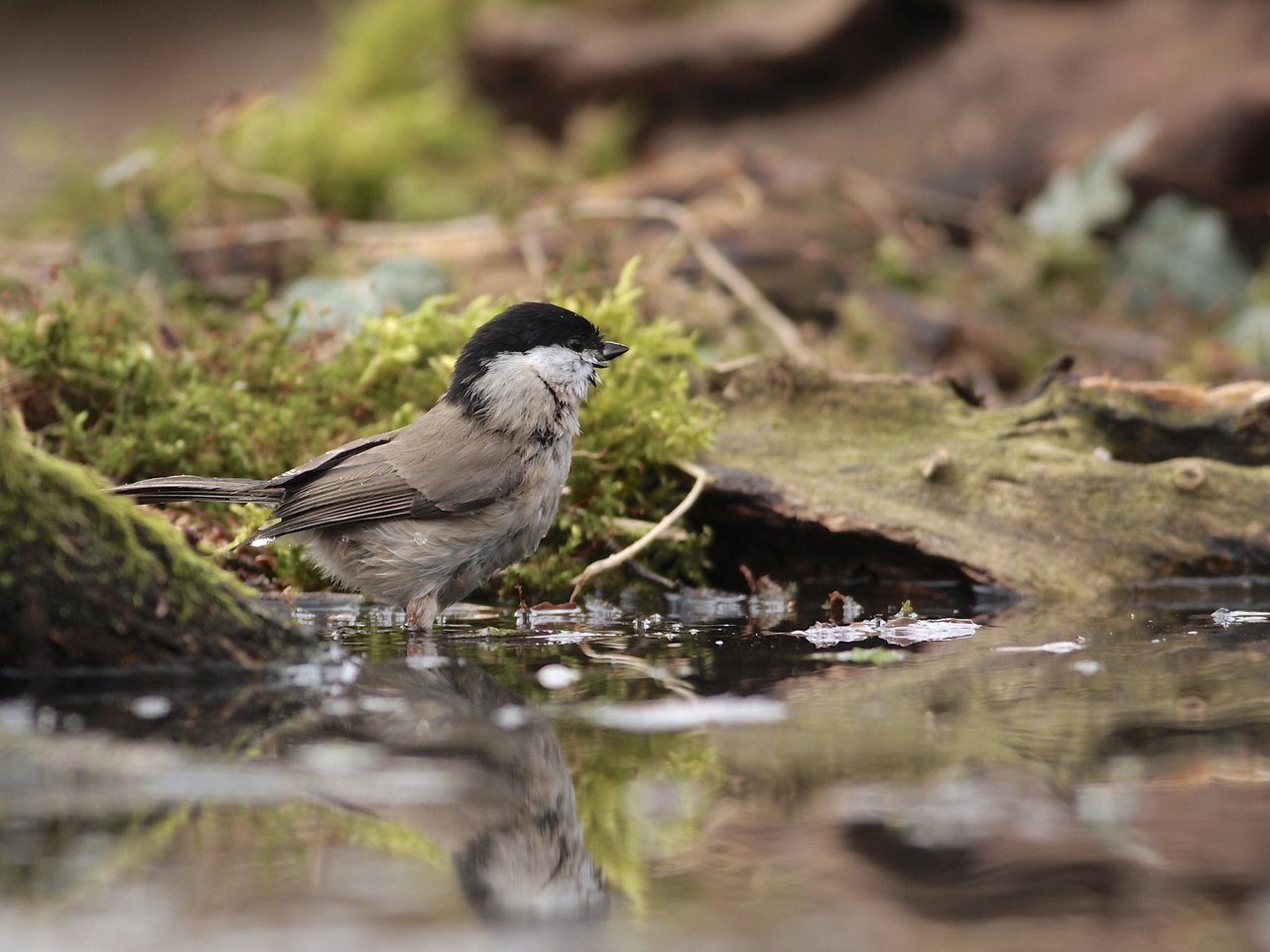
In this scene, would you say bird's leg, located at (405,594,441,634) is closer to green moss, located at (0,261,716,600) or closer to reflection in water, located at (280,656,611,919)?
green moss, located at (0,261,716,600)

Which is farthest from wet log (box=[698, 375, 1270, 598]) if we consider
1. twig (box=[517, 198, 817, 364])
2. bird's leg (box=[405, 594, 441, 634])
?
twig (box=[517, 198, 817, 364])

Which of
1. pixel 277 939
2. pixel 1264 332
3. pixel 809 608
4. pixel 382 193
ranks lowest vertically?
pixel 277 939

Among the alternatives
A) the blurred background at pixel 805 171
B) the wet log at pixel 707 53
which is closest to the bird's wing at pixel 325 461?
the blurred background at pixel 805 171

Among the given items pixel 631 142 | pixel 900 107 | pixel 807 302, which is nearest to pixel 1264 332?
pixel 807 302

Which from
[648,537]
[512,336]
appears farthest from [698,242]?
[512,336]

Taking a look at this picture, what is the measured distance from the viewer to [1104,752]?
2777mm

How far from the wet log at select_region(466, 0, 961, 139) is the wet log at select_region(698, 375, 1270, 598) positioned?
20.3 ft

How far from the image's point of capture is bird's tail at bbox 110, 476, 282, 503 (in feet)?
14.2

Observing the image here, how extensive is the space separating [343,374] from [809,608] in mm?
2398

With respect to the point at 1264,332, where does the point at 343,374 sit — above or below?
below

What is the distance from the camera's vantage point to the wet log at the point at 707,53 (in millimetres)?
11211

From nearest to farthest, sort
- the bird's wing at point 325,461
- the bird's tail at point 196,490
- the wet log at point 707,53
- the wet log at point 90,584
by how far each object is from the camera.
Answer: the wet log at point 90,584 < the bird's tail at point 196,490 < the bird's wing at point 325,461 < the wet log at point 707,53

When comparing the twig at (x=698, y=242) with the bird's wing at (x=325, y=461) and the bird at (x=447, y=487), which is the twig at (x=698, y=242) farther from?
the bird's wing at (x=325, y=461)

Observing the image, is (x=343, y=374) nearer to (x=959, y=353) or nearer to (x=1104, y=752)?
(x=1104, y=752)
